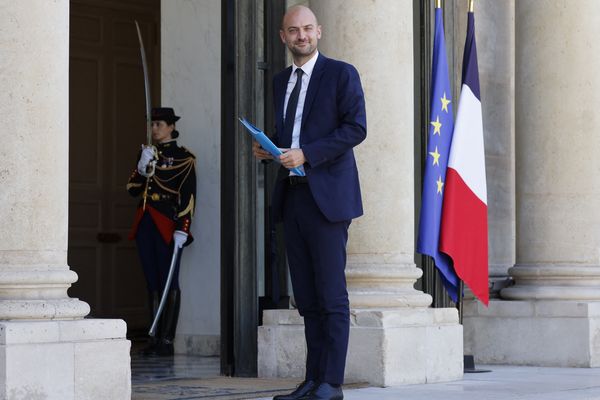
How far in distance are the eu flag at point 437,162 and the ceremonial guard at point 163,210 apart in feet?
7.40

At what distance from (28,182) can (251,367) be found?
2.67m

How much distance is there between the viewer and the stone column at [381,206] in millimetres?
9016

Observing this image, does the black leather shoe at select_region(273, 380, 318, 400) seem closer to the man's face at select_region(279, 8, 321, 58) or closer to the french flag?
the man's face at select_region(279, 8, 321, 58)

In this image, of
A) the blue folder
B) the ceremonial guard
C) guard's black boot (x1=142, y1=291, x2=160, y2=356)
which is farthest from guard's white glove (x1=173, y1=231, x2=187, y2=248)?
the blue folder

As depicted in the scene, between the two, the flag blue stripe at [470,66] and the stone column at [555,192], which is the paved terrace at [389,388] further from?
the flag blue stripe at [470,66]

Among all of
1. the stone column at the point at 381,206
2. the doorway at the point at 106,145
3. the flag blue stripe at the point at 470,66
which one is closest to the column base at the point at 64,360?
the stone column at the point at 381,206

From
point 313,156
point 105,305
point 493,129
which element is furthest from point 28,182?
point 105,305

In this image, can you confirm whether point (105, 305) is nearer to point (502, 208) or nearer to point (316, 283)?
point (502, 208)

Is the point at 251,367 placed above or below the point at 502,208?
below

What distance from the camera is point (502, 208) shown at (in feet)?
40.1

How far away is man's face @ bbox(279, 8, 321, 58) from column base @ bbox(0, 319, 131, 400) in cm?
153

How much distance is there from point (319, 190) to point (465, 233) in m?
2.91

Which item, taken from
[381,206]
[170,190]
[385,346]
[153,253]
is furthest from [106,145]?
[385,346]

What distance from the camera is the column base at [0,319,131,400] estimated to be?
671cm
